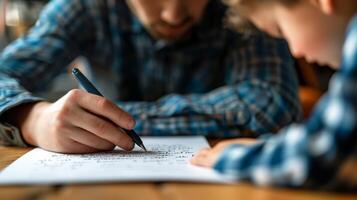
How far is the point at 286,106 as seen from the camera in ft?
2.90

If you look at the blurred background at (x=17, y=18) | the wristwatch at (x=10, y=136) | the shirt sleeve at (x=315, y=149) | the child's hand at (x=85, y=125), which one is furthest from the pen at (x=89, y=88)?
the blurred background at (x=17, y=18)

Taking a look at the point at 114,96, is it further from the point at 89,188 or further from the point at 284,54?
the point at 89,188

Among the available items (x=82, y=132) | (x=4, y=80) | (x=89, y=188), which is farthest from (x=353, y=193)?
(x=4, y=80)

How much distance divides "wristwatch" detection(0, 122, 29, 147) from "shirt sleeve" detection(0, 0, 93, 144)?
27mm

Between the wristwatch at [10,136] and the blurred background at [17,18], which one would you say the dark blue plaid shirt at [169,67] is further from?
the blurred background at [17,18]

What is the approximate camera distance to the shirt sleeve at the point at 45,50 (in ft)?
2.93

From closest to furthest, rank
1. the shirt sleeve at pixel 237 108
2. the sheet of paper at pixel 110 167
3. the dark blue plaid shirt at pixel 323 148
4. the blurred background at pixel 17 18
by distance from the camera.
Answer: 1. the dark blue plaid shirt at pixel 323 148
2. the sheet of paper at pixel 110 167
3. the shirt sleeve at pixel 237 108
4. the blurred background at pixel 17 18

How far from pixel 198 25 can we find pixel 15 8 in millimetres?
948

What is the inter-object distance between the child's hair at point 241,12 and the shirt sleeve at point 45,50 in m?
0.32

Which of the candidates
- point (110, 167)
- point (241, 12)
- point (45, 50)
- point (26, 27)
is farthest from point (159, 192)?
point (26, 27)

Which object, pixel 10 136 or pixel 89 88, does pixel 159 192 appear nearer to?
pixel 89 88

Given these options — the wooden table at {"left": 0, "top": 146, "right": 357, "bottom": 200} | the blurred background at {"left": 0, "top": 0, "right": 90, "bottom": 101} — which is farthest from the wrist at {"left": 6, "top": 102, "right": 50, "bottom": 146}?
the blurred background at {"left": 0, "top": 0, "right": 90, "bottom": 101}

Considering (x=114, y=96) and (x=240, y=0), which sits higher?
(x=240, y=0)

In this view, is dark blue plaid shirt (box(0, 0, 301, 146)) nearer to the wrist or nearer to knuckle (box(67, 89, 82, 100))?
the wrist
